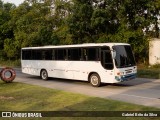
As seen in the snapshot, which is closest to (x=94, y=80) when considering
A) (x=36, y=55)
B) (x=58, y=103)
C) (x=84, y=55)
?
(x=84, y=55)

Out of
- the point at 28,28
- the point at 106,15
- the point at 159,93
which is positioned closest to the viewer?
the point at 159,93

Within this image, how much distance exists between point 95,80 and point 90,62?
1.16 m

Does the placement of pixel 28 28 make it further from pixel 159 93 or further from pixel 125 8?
pixel 159 93

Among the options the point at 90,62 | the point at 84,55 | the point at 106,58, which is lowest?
the point at 90,62

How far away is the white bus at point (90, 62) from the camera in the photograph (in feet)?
60.7

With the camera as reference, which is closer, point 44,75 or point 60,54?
point 60,54

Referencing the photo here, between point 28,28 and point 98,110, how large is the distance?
3424 centimetres

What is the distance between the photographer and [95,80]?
Result: 19562 mm

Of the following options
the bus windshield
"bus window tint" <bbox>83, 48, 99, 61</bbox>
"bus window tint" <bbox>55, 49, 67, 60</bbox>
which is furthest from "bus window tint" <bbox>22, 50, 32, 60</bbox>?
the bus windshield

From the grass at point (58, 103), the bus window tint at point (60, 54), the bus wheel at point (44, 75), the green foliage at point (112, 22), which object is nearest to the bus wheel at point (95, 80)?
the bus window tint at point (60, 54)

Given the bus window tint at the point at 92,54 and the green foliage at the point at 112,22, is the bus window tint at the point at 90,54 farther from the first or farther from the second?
the green foliage at the point at 112,22

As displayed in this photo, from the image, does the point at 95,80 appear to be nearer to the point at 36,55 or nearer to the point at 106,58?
the point at 106,58

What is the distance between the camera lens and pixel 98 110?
12.0m

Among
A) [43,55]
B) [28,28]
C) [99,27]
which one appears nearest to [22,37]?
[28,28]
